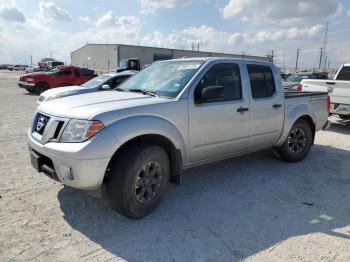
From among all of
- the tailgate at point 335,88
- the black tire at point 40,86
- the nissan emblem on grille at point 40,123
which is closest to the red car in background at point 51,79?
the black tire at point 40,86

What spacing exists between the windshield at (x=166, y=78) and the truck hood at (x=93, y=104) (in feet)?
0.85

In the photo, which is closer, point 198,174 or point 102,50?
point 198,174

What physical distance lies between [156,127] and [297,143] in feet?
11.1

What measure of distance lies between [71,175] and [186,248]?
4.49 ft

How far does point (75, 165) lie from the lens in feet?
10.2

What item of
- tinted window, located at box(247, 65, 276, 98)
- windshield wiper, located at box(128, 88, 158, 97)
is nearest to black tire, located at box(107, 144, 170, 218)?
windshield wiper, located at box(128, 88, 158, 97)

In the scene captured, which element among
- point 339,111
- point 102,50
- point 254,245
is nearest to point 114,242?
point 254,245

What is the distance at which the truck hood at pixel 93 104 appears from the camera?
3344mm

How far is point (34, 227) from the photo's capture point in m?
3.37

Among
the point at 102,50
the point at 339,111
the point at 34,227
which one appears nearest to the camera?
the point at 34,227

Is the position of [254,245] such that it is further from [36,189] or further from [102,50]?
[102,50]

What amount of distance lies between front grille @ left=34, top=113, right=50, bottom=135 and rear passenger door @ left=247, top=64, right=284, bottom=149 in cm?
287

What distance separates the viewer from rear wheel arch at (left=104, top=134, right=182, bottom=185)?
135 inches

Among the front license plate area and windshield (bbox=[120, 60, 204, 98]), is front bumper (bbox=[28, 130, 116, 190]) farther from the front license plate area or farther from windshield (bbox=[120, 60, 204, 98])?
windshield (bbox=[120, 60, 204, 98])
